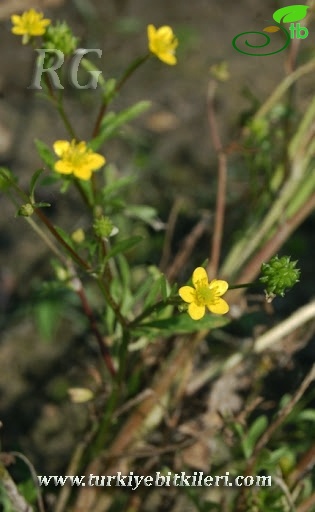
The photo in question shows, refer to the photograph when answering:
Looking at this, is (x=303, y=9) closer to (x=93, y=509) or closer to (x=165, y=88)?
(x=165, y=88)

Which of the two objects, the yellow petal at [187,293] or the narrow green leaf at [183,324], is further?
the narrow green leaf at [183,324]

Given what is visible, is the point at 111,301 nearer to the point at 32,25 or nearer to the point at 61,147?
the point at 61,147

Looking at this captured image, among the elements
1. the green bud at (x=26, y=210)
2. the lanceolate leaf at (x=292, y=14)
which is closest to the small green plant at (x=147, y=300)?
the green bud at (x=26, y=210)

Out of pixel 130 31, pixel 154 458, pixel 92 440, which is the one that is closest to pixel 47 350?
pixel 92 440

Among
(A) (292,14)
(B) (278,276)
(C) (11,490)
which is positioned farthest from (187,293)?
(A) (292,14)

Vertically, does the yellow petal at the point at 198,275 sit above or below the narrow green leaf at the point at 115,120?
below

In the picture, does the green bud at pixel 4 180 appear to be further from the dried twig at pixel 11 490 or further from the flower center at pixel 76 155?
the dried twig at pixel 11 490

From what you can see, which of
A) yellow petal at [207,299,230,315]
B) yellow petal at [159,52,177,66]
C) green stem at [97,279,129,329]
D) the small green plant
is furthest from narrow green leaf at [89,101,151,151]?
yellow petal at [207,299,230,315]

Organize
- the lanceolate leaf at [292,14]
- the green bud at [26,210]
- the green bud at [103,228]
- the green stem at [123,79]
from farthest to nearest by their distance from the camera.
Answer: the lanceolate leaf at [292,14] → the green stem at [123,79] → the green bud at [103,228] → the green bud at [26,210]
